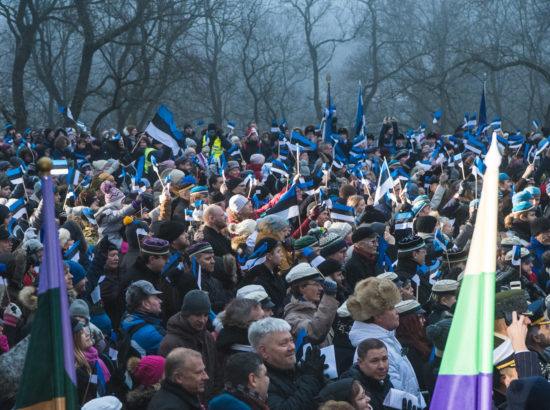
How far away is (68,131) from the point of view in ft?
70.4

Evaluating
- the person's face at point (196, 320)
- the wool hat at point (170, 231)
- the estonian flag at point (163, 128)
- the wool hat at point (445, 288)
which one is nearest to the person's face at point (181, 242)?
the wool hat at point (170, 231)

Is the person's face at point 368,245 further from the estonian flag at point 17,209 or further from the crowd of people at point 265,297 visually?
the estonian flag at point 17,209

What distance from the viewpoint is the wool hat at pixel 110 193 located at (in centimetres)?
1048

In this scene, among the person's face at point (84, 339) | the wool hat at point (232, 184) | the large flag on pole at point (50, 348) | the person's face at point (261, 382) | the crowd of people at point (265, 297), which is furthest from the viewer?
the wool hat at point (232, 184)

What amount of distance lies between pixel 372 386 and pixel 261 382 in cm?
94

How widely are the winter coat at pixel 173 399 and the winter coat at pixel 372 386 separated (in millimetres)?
1015

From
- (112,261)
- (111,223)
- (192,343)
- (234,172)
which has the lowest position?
(192,343)

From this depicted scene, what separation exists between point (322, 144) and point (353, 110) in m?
49.2

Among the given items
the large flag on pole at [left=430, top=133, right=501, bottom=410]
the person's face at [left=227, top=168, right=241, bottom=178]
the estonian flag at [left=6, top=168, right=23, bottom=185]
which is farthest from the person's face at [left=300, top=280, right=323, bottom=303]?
the person's face at [left=227, top=168, right=241, bottom=178]

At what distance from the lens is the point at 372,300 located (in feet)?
19.3

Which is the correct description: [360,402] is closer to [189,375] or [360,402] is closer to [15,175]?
[189,375]

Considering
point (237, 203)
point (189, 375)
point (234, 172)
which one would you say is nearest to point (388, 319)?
point (189, 375)

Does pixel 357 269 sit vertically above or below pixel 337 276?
above

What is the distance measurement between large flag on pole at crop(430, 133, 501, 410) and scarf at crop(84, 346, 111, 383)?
3225 mm
